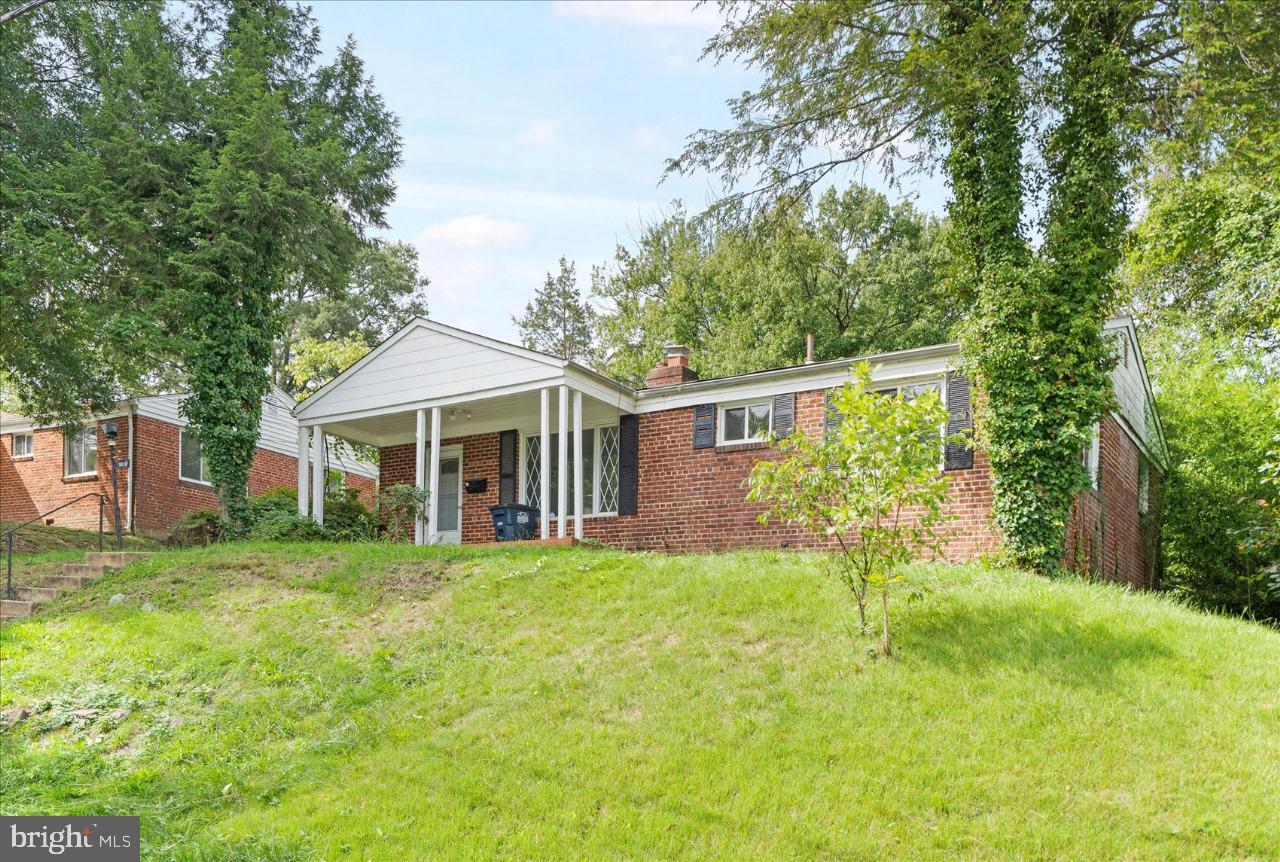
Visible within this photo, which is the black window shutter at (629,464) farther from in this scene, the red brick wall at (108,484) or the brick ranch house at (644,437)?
the red brick wall at (108,484)

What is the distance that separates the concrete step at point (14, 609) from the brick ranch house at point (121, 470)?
7.98 meters

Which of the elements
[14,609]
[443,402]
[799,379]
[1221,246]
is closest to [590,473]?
[443,402]

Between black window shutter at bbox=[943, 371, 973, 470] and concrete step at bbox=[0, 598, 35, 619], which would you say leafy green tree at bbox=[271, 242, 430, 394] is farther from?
black window shutter at bbox=[943, 371, 973, 470]

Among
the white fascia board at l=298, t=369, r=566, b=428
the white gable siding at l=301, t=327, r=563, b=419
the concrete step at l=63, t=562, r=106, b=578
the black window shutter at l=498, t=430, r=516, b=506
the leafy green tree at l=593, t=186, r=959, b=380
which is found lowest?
the concrete step at l=63, t=562, r=106, b=578

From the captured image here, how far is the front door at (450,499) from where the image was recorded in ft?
56.0

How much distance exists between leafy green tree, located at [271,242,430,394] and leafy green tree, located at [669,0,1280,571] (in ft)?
84.5

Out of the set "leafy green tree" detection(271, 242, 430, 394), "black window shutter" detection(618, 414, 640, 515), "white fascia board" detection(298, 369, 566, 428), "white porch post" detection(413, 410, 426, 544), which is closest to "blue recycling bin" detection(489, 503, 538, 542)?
"white porch post" detection(413, 410, 426, 544)

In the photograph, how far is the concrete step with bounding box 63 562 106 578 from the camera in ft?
40.2

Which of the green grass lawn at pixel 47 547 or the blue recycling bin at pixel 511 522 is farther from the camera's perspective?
the blue recycling bin at pixel 511 522

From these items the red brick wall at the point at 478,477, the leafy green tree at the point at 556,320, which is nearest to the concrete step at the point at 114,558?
the red brick wall at the point at 478,477

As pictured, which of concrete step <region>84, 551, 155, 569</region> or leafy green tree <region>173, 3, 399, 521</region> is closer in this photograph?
concrete step <region>84, 551, 155, 569</region>

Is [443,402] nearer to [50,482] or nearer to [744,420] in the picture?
[744,420]

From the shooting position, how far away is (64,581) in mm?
12164

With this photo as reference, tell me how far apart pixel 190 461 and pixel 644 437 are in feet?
40.1
